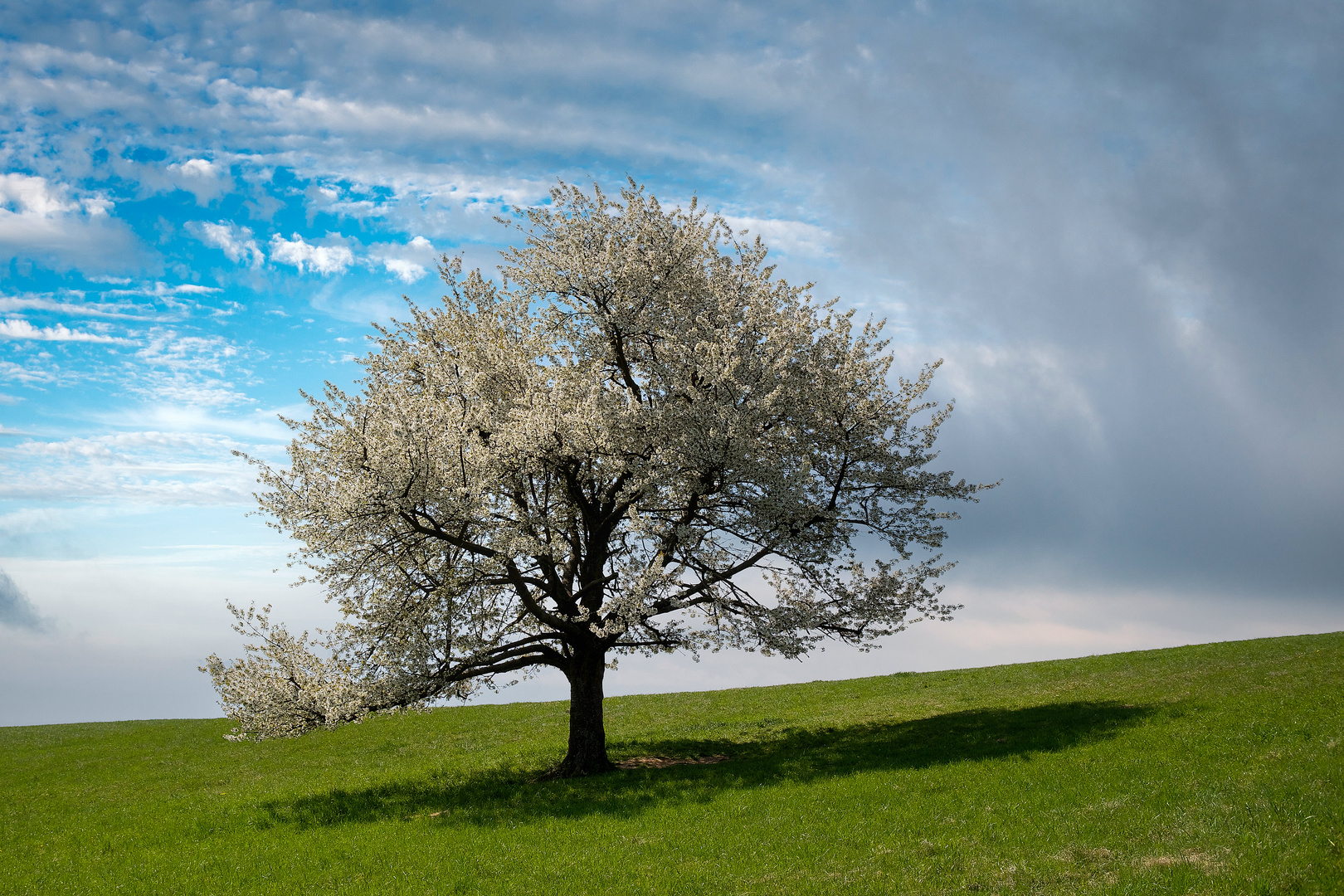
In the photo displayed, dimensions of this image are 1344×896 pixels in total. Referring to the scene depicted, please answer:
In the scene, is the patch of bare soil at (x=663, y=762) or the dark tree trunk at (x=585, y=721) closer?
the dark tree trunk at (x=585, y=721)

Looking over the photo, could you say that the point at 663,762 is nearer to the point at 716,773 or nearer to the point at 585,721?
the point at 585,721

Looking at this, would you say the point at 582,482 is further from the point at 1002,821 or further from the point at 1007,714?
the point at 1007,714

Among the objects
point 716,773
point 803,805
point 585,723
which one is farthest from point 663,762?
point 803,805

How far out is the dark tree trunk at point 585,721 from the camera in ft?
83.7

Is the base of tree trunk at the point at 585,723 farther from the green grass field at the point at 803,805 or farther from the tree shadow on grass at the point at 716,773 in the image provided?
the tree shadow on grass at the point at 716,773

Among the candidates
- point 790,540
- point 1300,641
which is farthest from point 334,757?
point 1300,641

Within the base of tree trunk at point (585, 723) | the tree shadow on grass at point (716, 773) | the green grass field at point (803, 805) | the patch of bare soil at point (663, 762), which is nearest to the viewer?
the green grass field at point (803, 805)

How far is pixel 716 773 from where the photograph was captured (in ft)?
77.1

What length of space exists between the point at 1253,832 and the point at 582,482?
18.0m

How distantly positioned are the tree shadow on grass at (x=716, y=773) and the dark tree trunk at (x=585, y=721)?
1175 millimetres

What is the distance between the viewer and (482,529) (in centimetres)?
2305

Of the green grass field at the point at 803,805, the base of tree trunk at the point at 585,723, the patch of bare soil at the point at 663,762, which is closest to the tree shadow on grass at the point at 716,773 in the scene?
the green grass field at the point at 803,805

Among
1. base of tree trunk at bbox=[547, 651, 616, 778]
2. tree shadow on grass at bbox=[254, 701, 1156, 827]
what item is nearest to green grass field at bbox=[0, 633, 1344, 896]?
tree shadow on grass at bbox=[254, 701, 1156, 827]

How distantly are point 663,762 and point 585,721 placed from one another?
3227 millimetres
